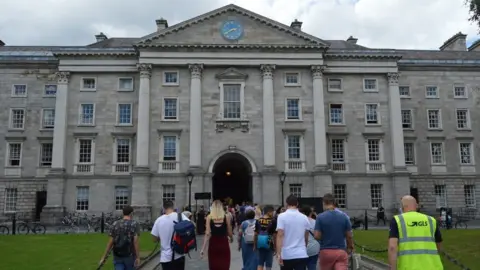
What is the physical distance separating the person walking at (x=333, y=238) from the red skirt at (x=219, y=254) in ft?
7.44

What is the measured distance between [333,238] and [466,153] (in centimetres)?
4188

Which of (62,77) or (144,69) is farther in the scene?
(62,77)

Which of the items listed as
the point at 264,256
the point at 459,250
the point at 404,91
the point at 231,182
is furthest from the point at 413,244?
the point at 404,91

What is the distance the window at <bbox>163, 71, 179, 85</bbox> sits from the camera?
42141 mm

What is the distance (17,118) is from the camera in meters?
44.4

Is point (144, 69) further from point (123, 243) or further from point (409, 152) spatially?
point (123, 243)

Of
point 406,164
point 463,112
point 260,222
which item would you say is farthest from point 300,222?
point 463,112

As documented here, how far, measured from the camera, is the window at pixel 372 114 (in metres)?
43.7

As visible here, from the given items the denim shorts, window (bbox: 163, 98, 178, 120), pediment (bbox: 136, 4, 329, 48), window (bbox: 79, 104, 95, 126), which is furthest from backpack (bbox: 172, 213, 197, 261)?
window (bbox: 79, 104, 95, 126)

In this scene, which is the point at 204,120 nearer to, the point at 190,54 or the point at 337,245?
the point at 190,54

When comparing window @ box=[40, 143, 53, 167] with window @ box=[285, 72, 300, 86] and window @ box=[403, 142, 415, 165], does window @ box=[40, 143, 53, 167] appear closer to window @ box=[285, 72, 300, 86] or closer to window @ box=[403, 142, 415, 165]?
window @ box=[285, 72, 300, 86]

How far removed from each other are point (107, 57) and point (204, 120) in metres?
10.6

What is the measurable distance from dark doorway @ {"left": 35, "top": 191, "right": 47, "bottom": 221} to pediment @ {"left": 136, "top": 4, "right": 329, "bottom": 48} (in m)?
16.8

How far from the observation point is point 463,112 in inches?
1844
